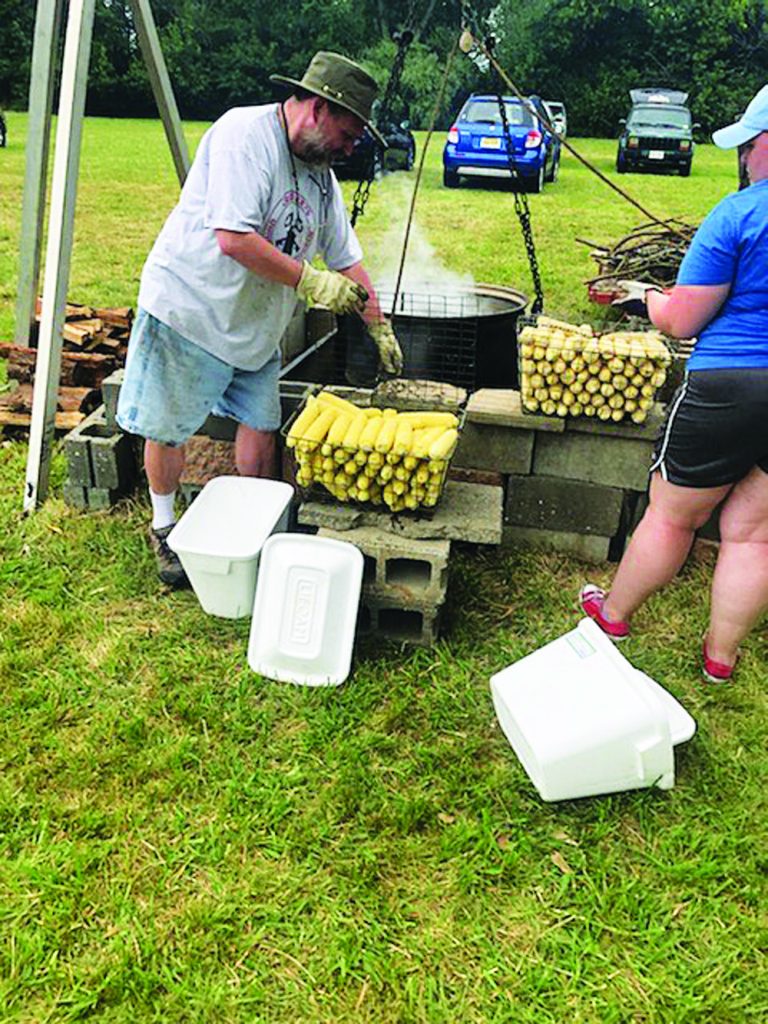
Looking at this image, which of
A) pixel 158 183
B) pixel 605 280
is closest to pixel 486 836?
pixel 605 280

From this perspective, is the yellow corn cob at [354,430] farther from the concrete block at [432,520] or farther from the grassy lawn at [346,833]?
the grassy lawn at [346,833]

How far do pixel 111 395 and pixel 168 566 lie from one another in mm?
924

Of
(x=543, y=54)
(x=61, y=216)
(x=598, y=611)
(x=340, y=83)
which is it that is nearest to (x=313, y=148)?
(x=340, y=83)

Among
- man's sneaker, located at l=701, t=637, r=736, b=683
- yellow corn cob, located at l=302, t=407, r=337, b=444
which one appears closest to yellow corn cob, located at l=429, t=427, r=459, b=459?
yellow corn cob, located at l=302, t=407, r=337, b=444

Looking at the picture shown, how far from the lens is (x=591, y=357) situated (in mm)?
3037

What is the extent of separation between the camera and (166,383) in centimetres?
307

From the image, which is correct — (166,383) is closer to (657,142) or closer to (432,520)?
(432,520)

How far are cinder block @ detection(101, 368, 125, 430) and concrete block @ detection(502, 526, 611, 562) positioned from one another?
1.83m

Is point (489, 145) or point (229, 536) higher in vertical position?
point (489, 145)

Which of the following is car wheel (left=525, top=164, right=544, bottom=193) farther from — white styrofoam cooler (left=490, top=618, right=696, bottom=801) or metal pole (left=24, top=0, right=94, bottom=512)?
white styrofoam cooler (left=490, top=618, right=696, bottom=801)

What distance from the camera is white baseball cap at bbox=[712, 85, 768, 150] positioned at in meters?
2.20

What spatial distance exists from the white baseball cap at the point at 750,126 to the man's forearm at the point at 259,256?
141cm

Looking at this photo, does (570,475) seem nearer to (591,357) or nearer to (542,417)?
(542,417)

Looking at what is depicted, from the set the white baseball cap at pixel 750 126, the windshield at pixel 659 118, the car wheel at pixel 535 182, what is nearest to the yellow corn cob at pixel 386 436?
the white baseball cap at pixel 750 126
